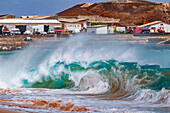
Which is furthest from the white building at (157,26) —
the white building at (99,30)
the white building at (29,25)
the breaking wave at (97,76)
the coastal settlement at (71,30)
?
the breaking wave at (97,76)

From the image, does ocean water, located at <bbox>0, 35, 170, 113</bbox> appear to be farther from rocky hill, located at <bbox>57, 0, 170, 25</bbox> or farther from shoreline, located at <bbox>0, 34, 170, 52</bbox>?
rocky hill, located at <bbox>57, 0, 170, 25</bbox>

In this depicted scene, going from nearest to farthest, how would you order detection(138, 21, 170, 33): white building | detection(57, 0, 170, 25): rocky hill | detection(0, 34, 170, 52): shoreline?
detection(0, 34, 170, 52): shoreline < detection(138, 21, 170, 33): white building < detection(57, 0, 170, 25): rocky hill

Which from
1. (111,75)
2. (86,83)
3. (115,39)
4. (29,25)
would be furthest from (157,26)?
(86,83)

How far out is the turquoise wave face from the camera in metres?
9.95

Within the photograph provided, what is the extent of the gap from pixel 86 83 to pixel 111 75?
0.98 metres

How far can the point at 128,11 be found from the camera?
259ft

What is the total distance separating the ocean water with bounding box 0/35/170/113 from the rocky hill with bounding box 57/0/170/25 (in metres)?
59.1

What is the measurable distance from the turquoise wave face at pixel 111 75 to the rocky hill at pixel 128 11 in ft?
196

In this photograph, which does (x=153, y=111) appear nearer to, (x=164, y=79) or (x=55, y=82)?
(x=164, y=79)

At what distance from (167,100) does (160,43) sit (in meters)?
33.7

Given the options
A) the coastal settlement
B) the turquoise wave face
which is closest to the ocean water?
the turquoise wave face

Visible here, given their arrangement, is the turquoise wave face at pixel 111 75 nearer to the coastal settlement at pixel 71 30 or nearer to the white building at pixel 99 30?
the coastal settlement at pixel 71 30

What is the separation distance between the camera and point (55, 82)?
37.7 ft

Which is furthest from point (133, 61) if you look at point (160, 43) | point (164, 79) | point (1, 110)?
point (160, 43)
